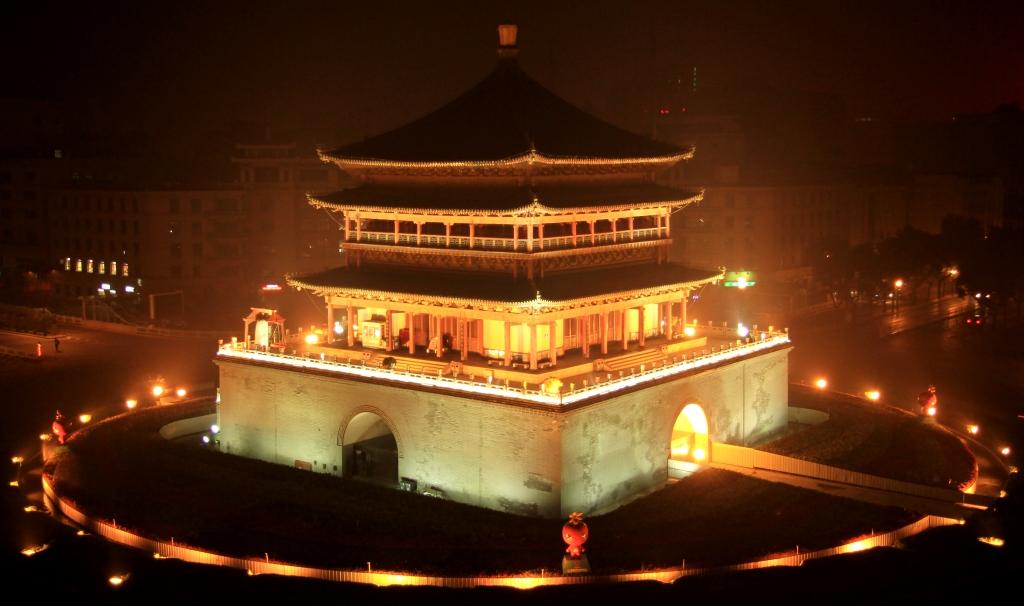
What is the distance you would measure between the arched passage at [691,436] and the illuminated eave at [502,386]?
2.08 m

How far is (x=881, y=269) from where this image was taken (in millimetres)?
88188

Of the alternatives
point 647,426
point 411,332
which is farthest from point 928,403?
point 411,332

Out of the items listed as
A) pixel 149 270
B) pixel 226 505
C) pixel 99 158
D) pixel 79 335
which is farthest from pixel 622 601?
pixel 99 158

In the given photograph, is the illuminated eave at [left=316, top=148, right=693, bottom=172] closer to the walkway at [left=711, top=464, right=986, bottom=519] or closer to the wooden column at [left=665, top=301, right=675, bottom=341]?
the wooden column at [left=665, top=301, right=675, bottom=341]

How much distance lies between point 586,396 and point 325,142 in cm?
8607

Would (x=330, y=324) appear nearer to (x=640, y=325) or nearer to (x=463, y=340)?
(x=463, y=340)

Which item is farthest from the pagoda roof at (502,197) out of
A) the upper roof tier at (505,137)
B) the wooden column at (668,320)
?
the wooden column at (668,320)

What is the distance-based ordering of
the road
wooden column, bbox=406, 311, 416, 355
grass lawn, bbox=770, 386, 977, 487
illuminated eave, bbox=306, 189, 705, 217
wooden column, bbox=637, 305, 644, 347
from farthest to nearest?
the road, wooden column, bbox=637, 305, 644, 347, wooden column, bbox=406, 311, 416, 355, illuminated eave, bbox=306, 189, 705, 217, grass lawn, bbox=770, 386, 977, 487

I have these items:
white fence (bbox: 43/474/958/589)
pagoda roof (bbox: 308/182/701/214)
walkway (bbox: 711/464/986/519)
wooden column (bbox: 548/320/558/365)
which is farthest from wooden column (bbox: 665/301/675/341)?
white fence (bbox: 43/474/958/589)

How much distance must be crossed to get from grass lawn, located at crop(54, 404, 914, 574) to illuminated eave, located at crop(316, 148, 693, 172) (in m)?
13.0

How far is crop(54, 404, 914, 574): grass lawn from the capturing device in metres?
34.5

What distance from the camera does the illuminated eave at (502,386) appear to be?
39.6 metres

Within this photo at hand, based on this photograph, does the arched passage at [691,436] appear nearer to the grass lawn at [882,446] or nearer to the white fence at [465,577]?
the grass lawn at [882,446]

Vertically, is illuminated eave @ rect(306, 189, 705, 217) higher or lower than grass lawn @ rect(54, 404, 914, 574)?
higher
